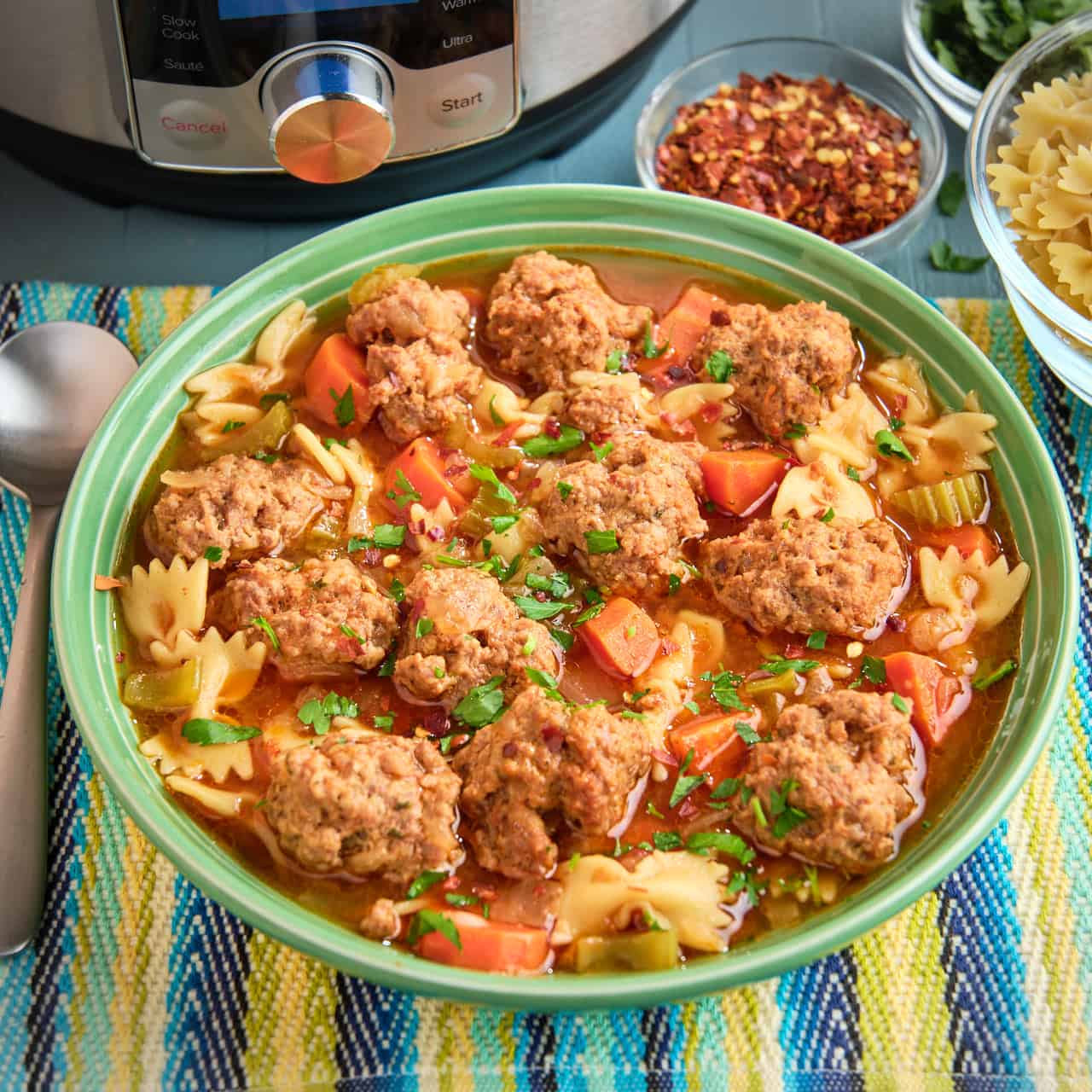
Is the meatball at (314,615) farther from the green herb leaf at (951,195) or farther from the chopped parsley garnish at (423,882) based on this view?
the green herb leaf at (951,195)

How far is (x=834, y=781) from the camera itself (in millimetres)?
3555

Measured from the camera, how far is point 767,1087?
3.88 m

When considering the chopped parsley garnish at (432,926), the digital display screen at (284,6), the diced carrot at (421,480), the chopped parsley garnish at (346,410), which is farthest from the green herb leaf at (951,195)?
the chopped parsley garnish at (432,926)

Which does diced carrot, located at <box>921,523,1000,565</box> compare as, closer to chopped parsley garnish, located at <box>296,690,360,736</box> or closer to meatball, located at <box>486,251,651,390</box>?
meatball, located at <box>486,251,651,390</box>

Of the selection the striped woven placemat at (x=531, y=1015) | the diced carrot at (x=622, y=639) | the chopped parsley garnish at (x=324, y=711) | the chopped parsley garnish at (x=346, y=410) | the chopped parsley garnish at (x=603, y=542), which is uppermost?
the chopped parsley garnish at (x=346, y=410)

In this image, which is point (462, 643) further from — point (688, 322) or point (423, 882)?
point (688, 322)

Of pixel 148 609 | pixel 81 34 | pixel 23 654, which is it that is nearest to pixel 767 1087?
pixel 148 609

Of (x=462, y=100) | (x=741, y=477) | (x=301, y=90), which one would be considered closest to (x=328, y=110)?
(x=301, y=90)

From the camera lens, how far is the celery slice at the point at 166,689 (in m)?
3.90

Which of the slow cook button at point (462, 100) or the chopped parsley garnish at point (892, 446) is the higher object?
the slow cook button at point (462, 100)

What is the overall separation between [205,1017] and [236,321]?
2.24 meters

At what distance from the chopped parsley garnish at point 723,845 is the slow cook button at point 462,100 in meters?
2.82

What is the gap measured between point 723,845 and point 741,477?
4.09ft

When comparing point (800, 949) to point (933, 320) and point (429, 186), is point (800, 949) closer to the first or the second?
point (933, 320)
